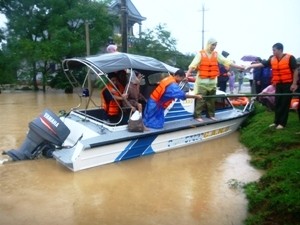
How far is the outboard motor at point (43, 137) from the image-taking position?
5.81 meters

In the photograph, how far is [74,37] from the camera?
64.1ft

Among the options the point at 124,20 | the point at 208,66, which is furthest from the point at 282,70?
the point at 124,20

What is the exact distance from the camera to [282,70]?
636 centimetres

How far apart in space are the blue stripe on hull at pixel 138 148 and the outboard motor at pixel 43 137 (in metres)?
1.08

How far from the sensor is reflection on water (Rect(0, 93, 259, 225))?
13.1 ft

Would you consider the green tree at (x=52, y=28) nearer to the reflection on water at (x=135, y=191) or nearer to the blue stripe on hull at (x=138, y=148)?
the blue stripe on hull at (x=138, y=148)

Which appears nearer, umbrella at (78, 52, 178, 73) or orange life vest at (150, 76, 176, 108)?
umbrella at (78, 52, 178, 73)

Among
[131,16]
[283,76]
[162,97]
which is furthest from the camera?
[131,16]

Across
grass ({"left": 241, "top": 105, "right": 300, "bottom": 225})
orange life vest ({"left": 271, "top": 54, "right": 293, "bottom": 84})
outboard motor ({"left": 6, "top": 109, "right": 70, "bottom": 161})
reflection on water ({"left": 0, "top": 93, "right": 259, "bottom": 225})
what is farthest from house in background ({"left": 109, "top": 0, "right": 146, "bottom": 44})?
reflection on water ({"left": 0, "top": 93, "right": 259, "bottom": 225})

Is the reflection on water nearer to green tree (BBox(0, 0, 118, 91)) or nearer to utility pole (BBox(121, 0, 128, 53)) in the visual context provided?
utility pole (BBox(121, 0, 128, 53))

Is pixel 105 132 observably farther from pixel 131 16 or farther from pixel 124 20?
pixel 131 16

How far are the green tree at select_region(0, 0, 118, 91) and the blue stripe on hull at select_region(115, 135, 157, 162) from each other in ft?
45.4

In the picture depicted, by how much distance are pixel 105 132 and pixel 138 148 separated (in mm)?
678

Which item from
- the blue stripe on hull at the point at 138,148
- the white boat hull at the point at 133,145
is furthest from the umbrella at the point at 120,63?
the blue stripe on hull at the point at 138,148
